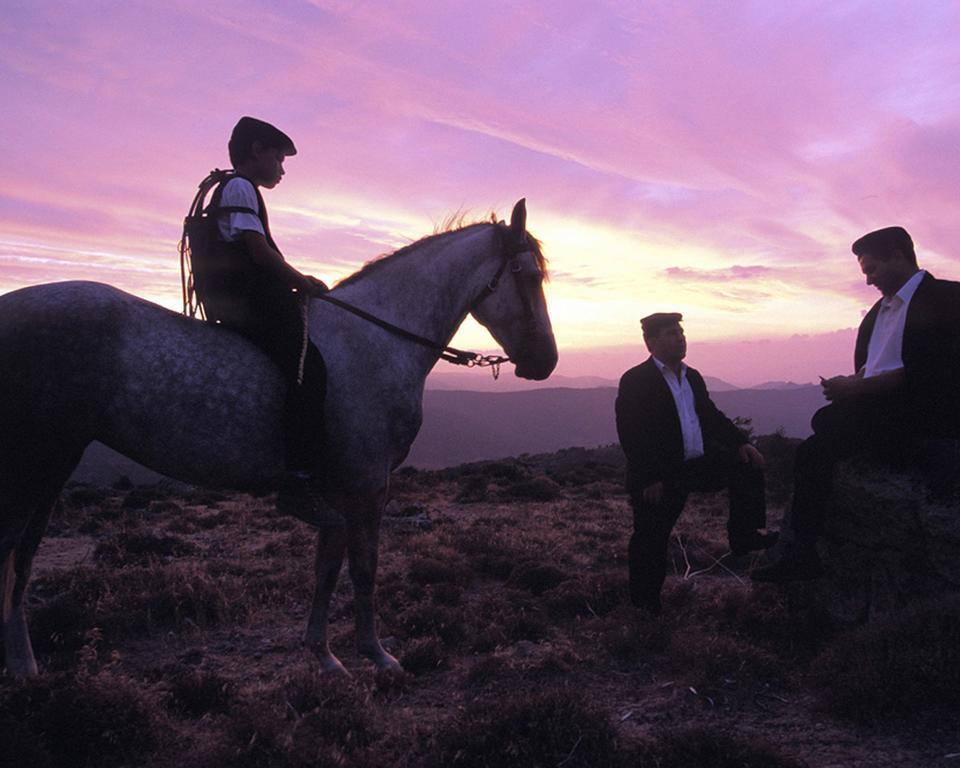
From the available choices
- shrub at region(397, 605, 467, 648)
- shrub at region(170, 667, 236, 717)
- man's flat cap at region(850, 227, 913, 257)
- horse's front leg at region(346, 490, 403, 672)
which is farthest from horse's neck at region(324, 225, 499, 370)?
man's flat cap at region(850, 227, 913, 257)

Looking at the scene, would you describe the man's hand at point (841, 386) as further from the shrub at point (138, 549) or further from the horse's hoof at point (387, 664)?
the shrub at point (138, 549)

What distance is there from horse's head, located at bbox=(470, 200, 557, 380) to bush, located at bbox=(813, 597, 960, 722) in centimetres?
298

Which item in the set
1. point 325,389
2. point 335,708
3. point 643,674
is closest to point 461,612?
point 643,674

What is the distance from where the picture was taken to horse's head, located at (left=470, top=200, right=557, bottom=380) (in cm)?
542

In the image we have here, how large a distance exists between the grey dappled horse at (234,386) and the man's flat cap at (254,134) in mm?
1175

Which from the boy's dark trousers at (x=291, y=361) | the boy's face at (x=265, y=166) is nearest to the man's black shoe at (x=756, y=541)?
the boy's dark trousers at (x=291, y=361)

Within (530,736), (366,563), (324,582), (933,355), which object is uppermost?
(933,355)

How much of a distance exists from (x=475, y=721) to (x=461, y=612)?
2.72 m

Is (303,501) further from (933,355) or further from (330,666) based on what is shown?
(933,355)

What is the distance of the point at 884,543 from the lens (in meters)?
4.95

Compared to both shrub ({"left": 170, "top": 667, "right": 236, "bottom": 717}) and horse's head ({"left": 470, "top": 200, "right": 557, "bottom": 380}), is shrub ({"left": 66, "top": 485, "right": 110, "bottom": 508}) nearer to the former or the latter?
shrub ({"left": 170, "top": 667, "right": 236, "bottom": 717})

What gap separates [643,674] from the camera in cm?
489

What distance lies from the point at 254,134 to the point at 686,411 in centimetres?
452

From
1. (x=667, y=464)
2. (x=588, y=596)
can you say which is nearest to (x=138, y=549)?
(x=588, y=596)
